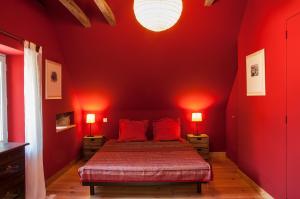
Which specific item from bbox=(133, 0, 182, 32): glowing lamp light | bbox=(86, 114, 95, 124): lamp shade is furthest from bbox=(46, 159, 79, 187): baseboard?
bbox=(133, 0, 182, 32): glowing lamp light

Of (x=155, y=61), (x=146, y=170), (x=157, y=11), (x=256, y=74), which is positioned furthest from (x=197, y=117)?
(x=157, y=11)

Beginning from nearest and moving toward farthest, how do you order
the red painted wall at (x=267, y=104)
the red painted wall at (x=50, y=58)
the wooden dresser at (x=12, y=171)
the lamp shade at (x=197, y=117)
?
the wooden dresser at (x=12, y=171)
the red painted wall at (x=267, y=104)
the red painted wall at (x=50, y=58)
the lamp shade at (x=197, y=117)

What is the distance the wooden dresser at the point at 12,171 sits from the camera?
2.22 meters

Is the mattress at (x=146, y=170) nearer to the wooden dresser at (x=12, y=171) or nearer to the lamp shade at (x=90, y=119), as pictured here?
the wooden dresser at (x=12, y=171)

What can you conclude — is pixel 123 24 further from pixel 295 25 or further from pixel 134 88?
pixel 295 25

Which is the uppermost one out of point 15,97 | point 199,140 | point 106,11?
point 106,11

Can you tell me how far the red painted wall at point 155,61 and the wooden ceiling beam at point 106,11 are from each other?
0.19m

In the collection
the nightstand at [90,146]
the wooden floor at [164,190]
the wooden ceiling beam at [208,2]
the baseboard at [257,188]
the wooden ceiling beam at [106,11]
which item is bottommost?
the wooden floor at [164,190]

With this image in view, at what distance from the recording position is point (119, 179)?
9.64 feet

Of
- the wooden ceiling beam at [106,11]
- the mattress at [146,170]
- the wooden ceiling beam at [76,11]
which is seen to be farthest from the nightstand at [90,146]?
the wooden ceiling beam at [106,11]

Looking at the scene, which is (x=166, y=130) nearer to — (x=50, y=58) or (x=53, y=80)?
(x=53, y=80)

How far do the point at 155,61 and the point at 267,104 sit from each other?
6.63ft

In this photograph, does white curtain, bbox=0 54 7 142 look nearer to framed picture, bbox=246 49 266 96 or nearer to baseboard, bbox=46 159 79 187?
baseboard, bbox=46 159 79 187

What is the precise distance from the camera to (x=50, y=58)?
11.3 feet
